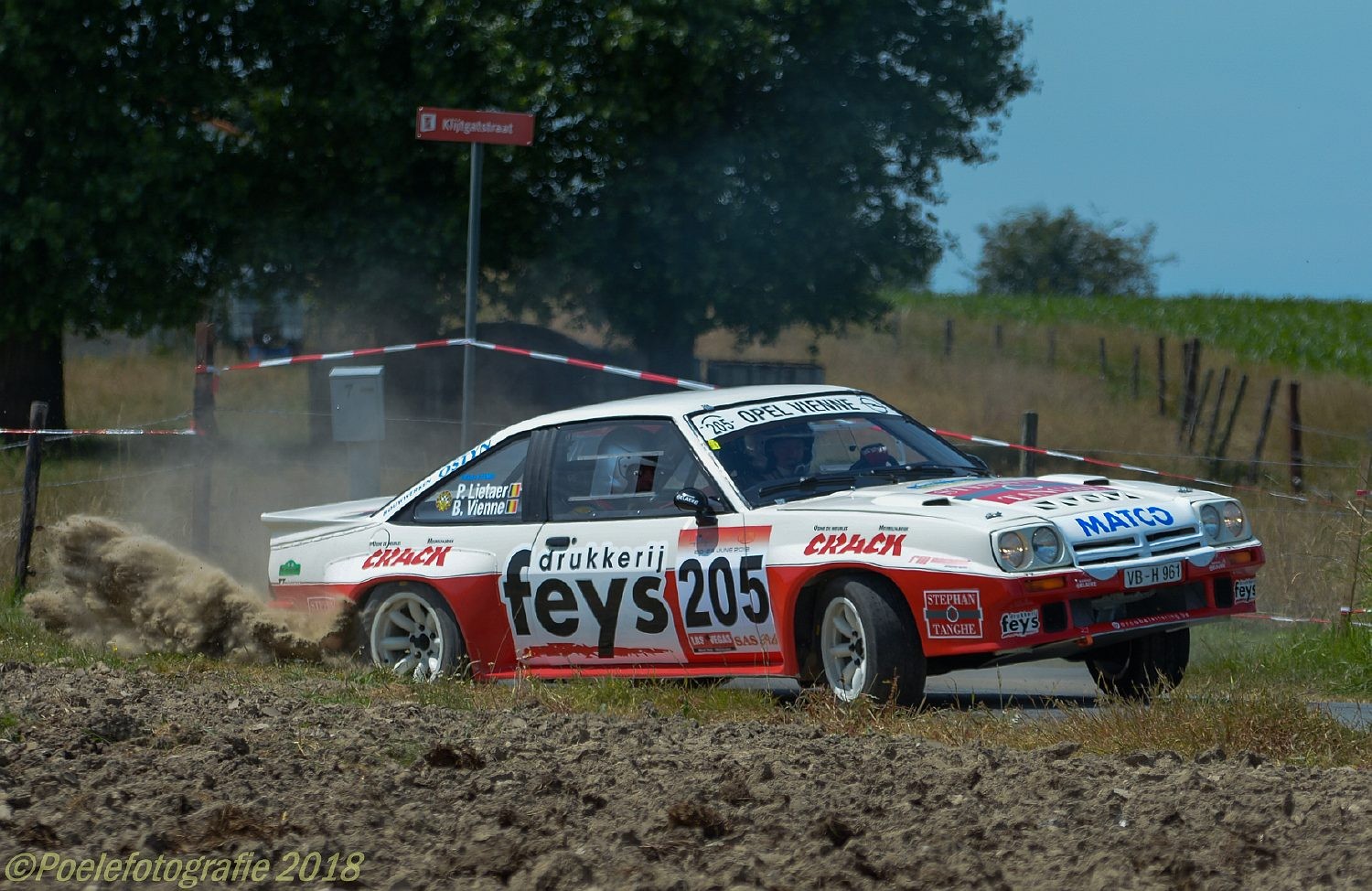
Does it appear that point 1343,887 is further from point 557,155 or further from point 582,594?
point 557,155

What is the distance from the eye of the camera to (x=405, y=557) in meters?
9.09

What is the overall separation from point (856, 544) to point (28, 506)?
757 cm

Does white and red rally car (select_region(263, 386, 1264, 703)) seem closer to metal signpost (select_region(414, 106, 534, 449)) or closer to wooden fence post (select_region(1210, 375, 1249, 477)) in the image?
metal signpost (select_region(414, 106, 534, 449))

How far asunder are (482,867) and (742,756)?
5.05 feet

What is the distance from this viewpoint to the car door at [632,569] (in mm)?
7848

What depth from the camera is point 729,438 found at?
8297 millimetres

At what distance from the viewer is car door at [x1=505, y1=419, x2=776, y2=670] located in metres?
7.85

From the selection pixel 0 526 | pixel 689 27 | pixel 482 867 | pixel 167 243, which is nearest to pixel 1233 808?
pixel 482 867

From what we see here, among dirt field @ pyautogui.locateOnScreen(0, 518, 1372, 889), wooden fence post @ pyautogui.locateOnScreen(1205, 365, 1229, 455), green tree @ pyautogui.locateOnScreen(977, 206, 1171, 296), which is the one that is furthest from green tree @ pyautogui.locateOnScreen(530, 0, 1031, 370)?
green tree @ pyautogui.locateOnScreen(977, 206, 1171, 296)

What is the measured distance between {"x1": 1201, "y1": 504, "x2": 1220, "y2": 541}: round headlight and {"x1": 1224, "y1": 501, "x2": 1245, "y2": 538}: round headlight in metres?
0.06

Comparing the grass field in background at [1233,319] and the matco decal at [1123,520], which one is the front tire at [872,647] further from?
the grass field in background at [1233,319]

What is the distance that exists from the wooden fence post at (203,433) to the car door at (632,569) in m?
5.00

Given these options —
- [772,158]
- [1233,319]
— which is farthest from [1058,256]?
[772,158]

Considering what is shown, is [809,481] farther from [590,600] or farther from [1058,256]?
[1058,256]
